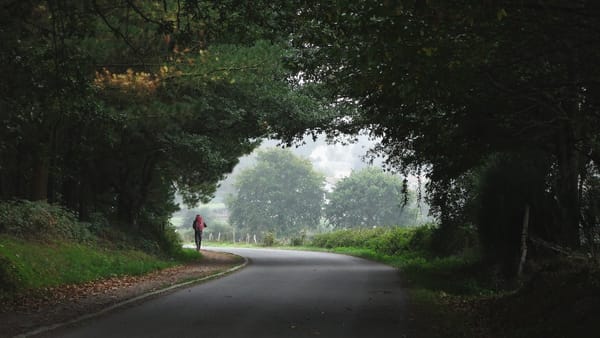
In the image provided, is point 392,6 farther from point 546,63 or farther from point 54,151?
point 54,151

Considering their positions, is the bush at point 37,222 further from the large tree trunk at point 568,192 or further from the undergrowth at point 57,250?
the large tree trunk at point 568,192

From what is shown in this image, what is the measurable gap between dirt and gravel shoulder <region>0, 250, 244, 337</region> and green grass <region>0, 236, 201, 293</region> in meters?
0.39

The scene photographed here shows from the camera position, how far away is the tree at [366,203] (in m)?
80.9

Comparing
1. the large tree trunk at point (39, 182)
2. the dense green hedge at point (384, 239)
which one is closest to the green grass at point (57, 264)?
the large tree trunk at point (39, 182)

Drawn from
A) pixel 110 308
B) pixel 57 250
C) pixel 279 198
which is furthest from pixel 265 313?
pixel 279 198

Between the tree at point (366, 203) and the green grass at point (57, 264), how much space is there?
61.3 metres

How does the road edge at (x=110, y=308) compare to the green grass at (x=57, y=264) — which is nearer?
the road edge at (x=110, y=308)

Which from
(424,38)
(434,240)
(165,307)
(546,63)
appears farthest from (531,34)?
(434,240)

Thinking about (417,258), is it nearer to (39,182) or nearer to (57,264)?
(39,182)

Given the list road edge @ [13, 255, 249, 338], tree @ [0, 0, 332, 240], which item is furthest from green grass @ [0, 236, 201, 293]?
tree @ [0, 0, 332, 240]

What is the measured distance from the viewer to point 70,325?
31.0ft

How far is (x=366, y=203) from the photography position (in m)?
81.2

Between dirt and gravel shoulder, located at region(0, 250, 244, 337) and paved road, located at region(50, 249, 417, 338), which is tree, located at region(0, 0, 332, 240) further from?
paved road, located at region(50, 249, 417, 338)

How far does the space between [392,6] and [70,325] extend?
6477 millimetres
